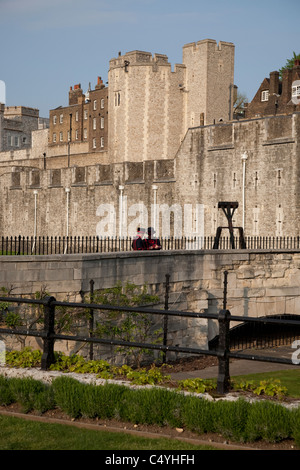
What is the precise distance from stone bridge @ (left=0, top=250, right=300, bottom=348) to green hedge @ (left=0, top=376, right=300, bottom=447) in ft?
22.5

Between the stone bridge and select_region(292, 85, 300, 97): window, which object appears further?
select_region(292, 85, 300, 97): window

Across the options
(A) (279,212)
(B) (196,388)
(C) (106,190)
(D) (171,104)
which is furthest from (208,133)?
(B) (196,388)

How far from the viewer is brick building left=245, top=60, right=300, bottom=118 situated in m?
58.1

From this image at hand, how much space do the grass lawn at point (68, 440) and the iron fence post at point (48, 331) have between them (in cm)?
124

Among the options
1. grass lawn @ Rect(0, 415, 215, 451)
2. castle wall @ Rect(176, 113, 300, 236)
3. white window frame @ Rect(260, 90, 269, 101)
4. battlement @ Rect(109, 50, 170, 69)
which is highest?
battlement @ Rect(109, 50, 170, 69)

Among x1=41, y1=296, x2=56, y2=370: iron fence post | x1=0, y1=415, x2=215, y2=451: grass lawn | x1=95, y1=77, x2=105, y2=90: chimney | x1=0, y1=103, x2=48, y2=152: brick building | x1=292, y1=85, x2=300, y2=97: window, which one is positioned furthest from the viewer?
x1=0, y1=103, x2=48, y2=152: brick building

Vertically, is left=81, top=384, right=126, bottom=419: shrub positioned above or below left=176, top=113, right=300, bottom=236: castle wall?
below

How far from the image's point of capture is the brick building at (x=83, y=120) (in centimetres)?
7206

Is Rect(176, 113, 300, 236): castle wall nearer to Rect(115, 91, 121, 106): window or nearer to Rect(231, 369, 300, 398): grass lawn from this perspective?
Rect(231, 369, 300, 398): grass lawn

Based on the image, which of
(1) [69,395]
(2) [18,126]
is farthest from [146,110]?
(1) [69,395]

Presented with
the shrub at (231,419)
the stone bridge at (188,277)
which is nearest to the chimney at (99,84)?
the stone bridge at (188,277)

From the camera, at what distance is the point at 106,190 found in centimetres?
3944

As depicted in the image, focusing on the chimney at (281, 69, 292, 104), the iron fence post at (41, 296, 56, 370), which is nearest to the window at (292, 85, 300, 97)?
the chimney at (281, 69, 292, 104)
